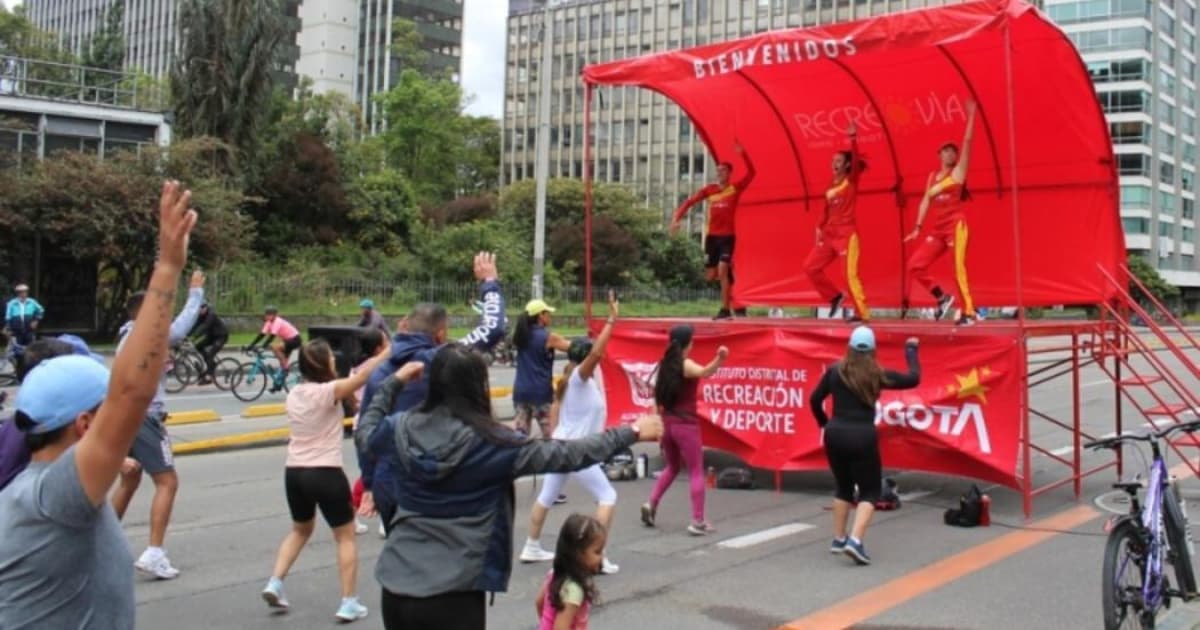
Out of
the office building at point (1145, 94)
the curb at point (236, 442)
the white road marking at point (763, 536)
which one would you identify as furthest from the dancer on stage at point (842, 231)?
the office building at point (1145, 94)

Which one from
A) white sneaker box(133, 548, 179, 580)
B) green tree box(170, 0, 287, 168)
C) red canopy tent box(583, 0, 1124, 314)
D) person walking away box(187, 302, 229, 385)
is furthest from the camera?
green tree box(170, 0, 287, 168)

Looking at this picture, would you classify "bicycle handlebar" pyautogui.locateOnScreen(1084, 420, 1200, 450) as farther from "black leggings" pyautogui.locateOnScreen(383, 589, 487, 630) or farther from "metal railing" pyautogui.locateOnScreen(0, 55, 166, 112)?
"metal railing" pyautogui.locateOnScreen(0, 55, 166, 112)

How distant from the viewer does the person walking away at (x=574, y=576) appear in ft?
14.1

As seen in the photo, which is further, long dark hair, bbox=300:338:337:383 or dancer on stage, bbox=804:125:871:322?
dancer on stage, bbox=804:125:871:322

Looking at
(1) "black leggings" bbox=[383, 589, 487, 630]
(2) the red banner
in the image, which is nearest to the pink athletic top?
(2) the red banner

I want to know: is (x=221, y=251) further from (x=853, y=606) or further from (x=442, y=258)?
(x=853, y=606)

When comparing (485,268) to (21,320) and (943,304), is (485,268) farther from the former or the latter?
(21,320)

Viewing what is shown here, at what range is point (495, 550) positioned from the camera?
140 inches

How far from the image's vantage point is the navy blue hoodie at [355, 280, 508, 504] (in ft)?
13.0

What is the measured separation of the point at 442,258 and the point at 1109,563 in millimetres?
36405

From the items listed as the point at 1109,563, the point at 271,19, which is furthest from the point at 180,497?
the point at 271,19

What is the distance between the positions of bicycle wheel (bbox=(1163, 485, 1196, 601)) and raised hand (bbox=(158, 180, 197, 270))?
527 cm

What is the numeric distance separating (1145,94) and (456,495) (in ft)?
288

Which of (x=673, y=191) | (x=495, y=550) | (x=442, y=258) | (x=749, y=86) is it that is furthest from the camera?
(x=673, y=191)
